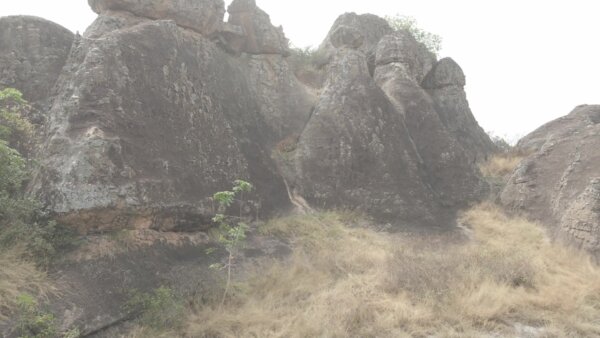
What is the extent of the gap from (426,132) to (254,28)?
6785 mm

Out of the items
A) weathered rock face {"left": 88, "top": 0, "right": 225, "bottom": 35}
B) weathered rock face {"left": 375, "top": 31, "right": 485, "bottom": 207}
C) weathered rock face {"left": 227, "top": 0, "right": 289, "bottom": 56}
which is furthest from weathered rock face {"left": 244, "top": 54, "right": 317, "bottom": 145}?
weathered rock face {"left": 375, "top": 31, "right": 485, "bottom": 207}

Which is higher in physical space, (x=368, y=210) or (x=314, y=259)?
(x=368, y=210)

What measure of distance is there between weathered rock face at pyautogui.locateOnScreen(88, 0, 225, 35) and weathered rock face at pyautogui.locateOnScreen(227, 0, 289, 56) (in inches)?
82.3

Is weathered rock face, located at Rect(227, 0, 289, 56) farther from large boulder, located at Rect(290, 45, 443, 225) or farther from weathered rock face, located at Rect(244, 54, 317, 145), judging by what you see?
large boulder, located at Rect(290, 45, 443, 225)

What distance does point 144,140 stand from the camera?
930 centimetres

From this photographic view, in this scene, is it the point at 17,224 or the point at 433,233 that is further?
the point at 433,233

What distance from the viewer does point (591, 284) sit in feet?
30.4

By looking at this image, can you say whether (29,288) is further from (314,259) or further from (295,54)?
(295,54)

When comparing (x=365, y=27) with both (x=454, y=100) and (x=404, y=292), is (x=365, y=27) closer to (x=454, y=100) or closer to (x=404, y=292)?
(x=454, y=100)

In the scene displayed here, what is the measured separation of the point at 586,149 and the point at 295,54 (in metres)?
11.7

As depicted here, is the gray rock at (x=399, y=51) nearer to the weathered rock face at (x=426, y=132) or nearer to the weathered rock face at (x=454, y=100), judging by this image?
the weathered rock face at (x=426, y=132)

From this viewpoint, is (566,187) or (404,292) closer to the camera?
(404,292)

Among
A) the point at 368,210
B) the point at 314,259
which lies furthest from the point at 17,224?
the point at 368,210

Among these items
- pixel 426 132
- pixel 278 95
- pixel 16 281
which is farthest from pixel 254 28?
pixel 16 281
